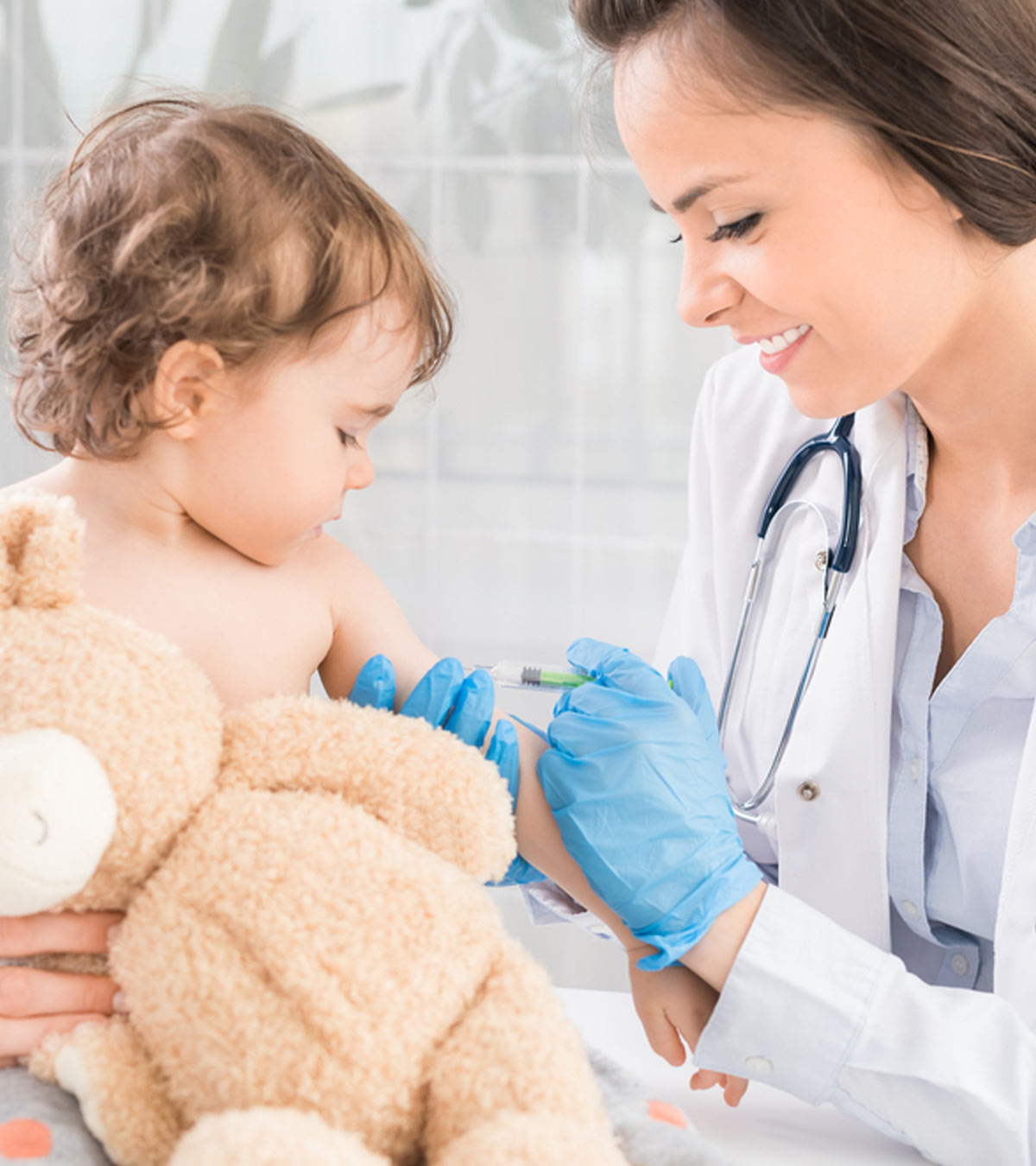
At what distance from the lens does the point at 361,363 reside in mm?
859

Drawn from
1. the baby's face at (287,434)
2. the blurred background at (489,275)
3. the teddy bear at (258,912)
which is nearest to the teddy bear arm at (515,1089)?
the teddy bear at (258,912)

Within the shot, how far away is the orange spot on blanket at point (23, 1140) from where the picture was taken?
2.09 feet

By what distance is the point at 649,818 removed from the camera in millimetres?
923

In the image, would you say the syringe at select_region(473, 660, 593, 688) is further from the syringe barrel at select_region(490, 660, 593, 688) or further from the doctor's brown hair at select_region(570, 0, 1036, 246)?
the doctor's brown hair at select_region(570, 0, 1036, 246)

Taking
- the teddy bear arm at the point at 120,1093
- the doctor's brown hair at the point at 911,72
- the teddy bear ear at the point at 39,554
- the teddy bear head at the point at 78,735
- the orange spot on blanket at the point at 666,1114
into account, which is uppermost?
the doctor's brown hair at the point at 911,72

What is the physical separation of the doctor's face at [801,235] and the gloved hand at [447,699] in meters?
0.44

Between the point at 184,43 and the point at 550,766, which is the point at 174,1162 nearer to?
the point at 550,766

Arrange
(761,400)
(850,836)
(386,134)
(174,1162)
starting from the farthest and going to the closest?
(386,134) < (761,400) < (850,836) < (174,1162)

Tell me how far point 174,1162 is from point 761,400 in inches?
43.3

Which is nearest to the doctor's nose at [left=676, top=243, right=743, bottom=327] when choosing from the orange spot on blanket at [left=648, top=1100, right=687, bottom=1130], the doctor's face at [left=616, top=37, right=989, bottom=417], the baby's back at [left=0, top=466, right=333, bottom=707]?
the doctor's face at [left=616, top=37, right=989, bottom=417]

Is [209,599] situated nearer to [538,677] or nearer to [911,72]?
[538,677]

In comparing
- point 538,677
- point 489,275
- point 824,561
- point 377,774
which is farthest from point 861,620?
point 489,275

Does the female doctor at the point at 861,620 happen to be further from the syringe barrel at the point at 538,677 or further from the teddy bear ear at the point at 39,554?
the teddy bear ear at the point at 39,554

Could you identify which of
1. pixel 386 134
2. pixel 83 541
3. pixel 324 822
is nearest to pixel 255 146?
pixel 83 541
